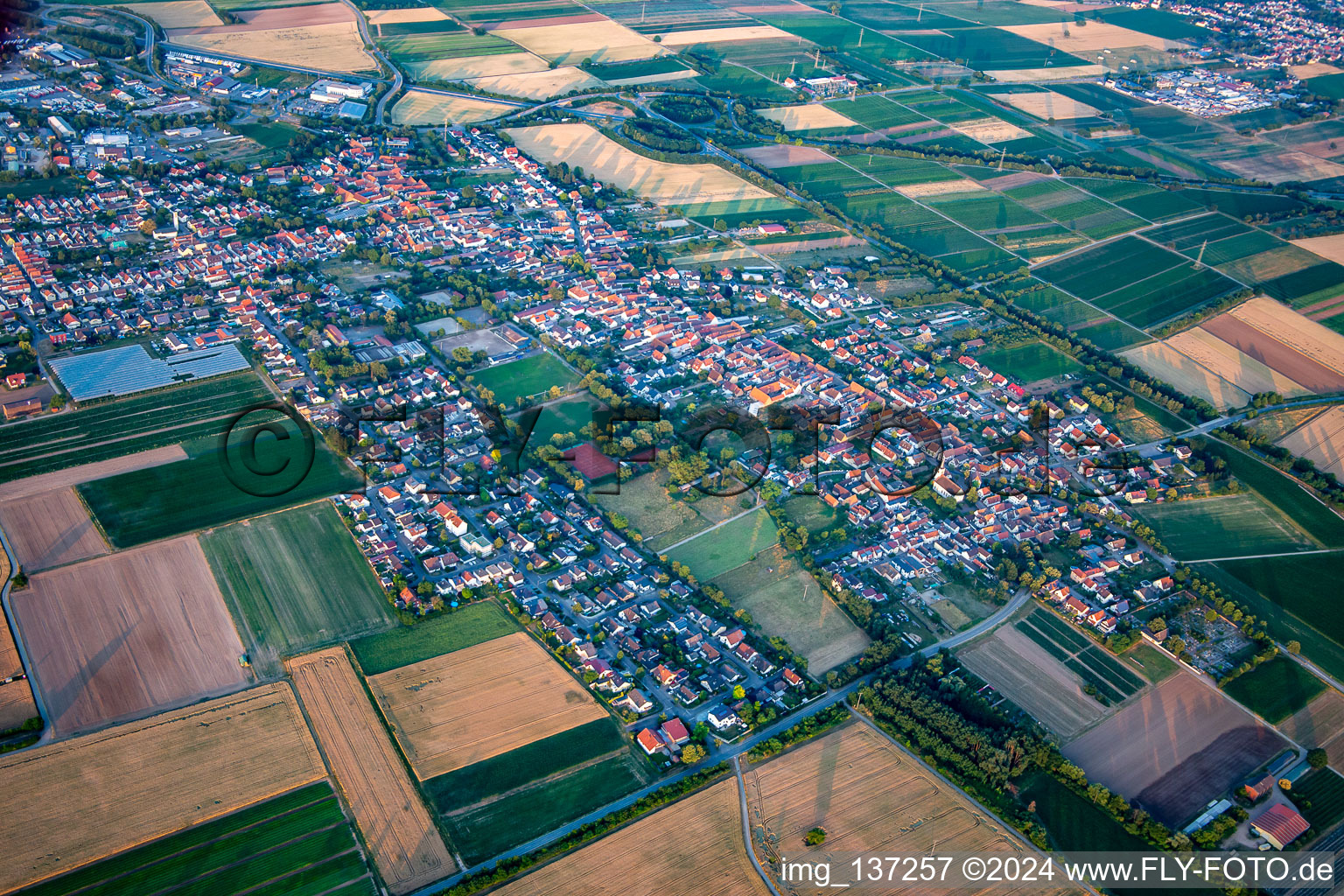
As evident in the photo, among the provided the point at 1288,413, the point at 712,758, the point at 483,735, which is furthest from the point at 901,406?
the point at 483,735

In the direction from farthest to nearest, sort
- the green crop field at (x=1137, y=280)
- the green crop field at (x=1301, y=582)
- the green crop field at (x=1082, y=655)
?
the green crop field at (x=1137, y=280)
the green crop field at (x=1301, y=582)
the green crop field at (x=1082, y=655)

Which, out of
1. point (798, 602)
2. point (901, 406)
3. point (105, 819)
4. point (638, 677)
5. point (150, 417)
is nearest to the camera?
point (105, 819)

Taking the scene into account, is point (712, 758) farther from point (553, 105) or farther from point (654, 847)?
point (553, 105)

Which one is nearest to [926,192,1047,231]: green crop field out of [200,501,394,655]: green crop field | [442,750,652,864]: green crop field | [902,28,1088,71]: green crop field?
[902,28,1088,71]: green crop field

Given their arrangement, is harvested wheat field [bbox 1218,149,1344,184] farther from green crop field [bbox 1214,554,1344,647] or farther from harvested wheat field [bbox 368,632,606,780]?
harvested wheat field [bbox 368,632,606,780]

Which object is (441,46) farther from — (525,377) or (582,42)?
(525,377)

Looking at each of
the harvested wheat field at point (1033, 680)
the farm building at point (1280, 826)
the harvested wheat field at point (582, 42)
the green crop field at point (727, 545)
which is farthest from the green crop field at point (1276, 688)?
the harvested wheat field at point (582, 42)

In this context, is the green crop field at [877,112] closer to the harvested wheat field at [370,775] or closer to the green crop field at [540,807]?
the green crop field at [540,807]
